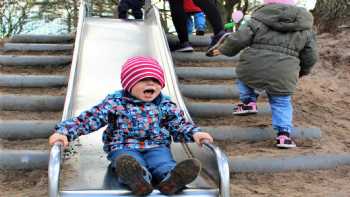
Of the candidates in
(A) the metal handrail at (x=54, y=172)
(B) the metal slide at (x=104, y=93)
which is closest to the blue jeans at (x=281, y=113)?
(B) the metal slide at (x=104, y=93)

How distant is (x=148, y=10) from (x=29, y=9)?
1228 cm

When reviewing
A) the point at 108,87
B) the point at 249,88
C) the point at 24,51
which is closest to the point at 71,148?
the point at 108,87

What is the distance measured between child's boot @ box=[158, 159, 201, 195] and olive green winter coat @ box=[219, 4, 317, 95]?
6.51 ft

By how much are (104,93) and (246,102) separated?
Result: 137cm

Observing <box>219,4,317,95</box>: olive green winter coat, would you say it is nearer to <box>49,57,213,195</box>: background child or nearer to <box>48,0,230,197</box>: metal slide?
<box>48,0,230,197</box>: metal slide

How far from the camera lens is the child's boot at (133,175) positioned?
10.4 feet

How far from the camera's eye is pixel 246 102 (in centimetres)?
548

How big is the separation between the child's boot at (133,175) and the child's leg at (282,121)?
6.74ft

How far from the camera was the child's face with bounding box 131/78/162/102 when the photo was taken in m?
3.81

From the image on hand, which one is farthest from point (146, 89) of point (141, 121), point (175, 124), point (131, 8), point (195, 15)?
point (131, 8)

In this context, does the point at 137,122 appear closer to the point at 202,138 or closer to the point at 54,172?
→ the point at 202,138

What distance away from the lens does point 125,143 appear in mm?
3811

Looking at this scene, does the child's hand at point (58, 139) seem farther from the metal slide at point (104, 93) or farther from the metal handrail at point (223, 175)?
the metal handrail at point (223, 175)

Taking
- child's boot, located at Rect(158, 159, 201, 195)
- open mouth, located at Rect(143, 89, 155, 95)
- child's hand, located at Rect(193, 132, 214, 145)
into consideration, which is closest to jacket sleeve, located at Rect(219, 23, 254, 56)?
open mouth, located at Rect(143, 89, 155, 95)
